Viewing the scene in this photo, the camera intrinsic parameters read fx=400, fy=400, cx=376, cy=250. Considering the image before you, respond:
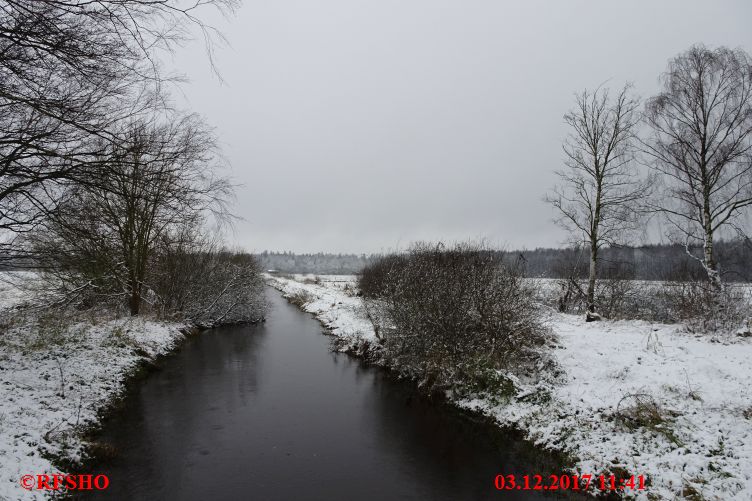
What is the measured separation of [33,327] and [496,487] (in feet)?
47.1

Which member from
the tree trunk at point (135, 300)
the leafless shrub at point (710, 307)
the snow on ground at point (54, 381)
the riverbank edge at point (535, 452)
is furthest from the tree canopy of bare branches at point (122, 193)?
the leafless shrub at point (710, 307)

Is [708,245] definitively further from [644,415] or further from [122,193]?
[122,193]

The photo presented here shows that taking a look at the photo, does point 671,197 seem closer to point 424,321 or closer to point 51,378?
point 424,321

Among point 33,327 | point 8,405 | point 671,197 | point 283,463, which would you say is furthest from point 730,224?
point 33,327

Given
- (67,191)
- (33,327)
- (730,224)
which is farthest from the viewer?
(730,224)

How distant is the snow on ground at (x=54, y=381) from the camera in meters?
6.55

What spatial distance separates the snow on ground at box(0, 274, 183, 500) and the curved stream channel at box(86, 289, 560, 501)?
2.49 ft

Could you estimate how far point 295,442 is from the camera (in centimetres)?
930

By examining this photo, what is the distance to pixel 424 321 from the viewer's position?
43.8 ft

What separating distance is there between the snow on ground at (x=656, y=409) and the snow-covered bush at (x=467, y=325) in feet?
3.15

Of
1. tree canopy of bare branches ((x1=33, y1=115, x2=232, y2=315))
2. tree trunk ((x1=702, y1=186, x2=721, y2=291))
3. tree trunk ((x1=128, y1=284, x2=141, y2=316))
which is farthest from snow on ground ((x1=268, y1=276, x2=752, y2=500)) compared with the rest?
tree trunk ((x1=128, y1=284, x2=141, y2=316))
